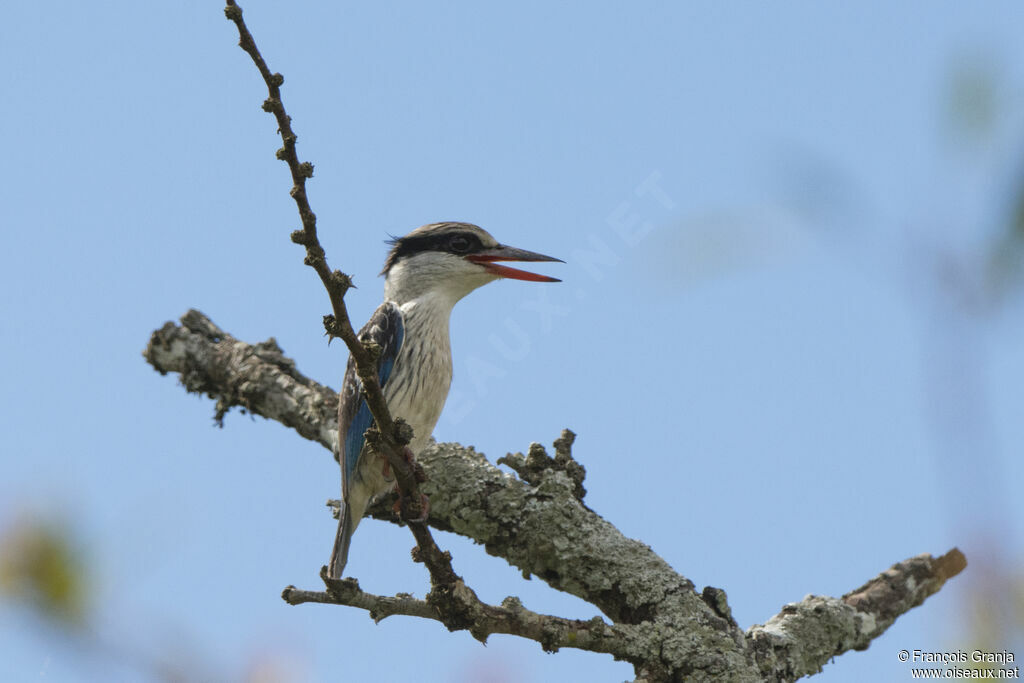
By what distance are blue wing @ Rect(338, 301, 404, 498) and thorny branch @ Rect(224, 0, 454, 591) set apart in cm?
92

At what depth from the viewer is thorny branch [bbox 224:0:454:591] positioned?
2402 millimetres

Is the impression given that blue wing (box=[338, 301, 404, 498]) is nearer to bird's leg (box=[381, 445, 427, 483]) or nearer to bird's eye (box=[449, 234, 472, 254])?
bird's eye (box=[449, 234, 472, 254])

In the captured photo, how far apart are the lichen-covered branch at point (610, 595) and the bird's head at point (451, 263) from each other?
71cm

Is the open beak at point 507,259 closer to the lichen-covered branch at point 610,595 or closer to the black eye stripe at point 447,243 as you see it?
the black eye stripe at point 447,243

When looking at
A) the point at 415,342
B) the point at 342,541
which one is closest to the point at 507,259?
the point at 415,342

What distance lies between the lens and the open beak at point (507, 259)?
4.58 meters

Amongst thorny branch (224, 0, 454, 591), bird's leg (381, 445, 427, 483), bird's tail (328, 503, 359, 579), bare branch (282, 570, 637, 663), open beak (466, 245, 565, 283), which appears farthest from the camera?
open beak (466, 245, 565, 283)

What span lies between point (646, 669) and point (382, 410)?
132cm

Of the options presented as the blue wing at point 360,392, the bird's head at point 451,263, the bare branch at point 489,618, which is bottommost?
the bare branch at point 489,618

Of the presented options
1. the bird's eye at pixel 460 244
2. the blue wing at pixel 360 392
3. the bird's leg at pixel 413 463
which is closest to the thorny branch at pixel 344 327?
the bird's leg at pixel 413 463

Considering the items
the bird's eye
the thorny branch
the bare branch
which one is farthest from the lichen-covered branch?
the bird's eye

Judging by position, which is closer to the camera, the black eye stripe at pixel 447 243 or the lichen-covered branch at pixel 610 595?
the lichen-covered branch at pixel 610 595

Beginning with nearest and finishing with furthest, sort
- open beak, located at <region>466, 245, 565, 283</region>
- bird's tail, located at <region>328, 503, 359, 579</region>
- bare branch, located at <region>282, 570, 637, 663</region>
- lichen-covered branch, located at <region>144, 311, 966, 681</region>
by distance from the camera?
bare branch, located at <region>282, 570, 637, 663</region> < lichen-covered branch, located at <region>144, 311, 966, 681</region> < bird's tail, located at <region>328, 503, 359, 579</region> < open beak, located at <region>466, 245, 565, 283</region>

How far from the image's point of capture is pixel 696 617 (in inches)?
141
